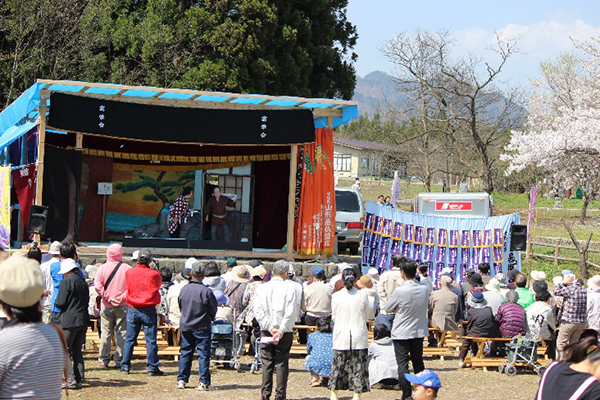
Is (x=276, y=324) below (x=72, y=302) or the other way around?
below

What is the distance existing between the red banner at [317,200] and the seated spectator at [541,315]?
619cm

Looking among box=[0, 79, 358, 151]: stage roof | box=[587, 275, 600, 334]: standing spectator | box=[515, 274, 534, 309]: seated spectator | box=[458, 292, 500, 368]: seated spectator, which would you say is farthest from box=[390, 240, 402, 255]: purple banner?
box=[587, 275, 600, 334]: standing spectator

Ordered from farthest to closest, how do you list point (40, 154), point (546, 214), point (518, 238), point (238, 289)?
point (546, 214) < point (518, 238) < point (40, 154) < point (238, 289)

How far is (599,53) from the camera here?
27.3 meters

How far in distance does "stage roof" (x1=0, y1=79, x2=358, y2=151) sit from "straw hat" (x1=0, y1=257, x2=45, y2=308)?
1101cm

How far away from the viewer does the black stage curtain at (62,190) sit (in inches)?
598

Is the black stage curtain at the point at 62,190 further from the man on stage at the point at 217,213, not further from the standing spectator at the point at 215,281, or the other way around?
the standing spectator at the point at 215,281

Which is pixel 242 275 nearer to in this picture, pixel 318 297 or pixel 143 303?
pixel 318 297

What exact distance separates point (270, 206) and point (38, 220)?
6353 mm

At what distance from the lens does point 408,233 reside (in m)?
17.5

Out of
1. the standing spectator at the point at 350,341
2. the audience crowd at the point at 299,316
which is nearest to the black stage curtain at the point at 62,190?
the audience crowd at the point at 299,316

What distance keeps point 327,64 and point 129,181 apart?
1115 cm

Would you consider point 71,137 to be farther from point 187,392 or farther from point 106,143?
point 187,392

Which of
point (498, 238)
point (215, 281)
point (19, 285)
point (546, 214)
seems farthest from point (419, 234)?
point (546, 214)
